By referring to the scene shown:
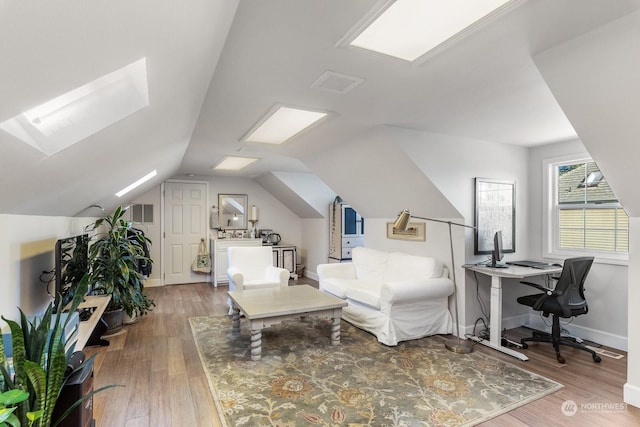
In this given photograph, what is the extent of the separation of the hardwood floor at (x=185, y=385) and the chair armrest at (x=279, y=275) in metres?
1.25

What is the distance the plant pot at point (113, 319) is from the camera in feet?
11.9

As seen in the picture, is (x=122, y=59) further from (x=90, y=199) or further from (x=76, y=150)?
(x=90, y=199)

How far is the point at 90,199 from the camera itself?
134 inches

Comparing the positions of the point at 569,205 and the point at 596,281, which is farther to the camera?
the point at 569,205

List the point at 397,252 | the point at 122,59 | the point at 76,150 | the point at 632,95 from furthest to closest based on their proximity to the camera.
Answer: the point at 397,252 < the point at 76,150 < the point at 632,95 < the point at 122,59

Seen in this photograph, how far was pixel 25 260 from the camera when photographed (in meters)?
2.24

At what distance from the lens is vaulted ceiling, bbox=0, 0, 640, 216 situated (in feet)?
3.16

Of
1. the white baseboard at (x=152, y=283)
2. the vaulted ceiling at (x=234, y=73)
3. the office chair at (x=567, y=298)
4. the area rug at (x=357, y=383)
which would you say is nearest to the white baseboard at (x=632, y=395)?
the area rug at (x=357, y=383)

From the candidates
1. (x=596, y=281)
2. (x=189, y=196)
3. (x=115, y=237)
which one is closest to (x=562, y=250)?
(x=596, y=281)

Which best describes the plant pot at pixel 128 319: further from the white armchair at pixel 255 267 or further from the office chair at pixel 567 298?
the office chair at pixel 567 298

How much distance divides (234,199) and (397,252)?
156 inches

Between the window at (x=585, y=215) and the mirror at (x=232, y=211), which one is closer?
the window at (x=585, y=215)

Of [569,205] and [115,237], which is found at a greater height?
[569,205]

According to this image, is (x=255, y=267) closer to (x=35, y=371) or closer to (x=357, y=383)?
(x=357, y=383)
